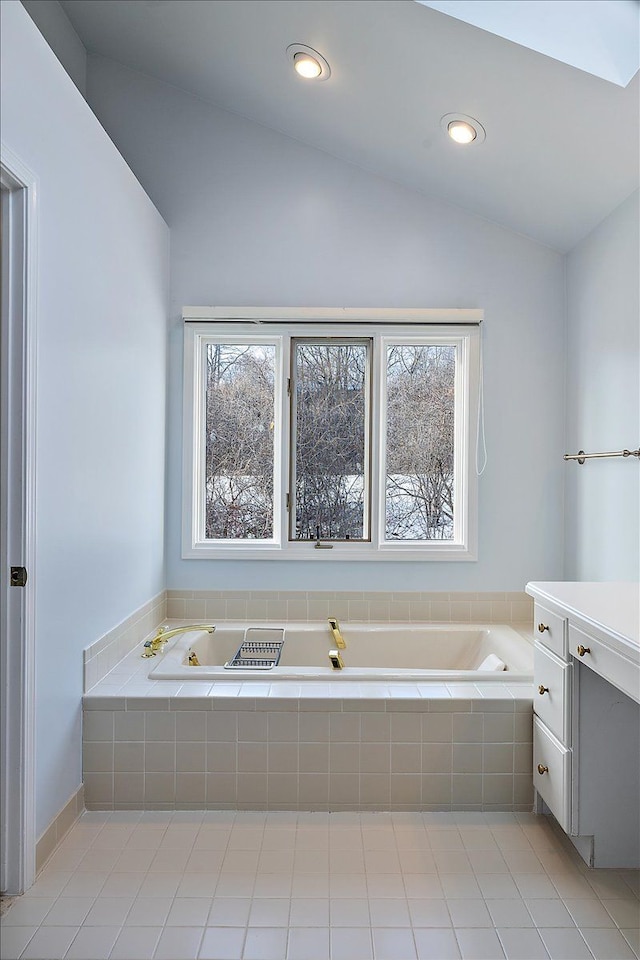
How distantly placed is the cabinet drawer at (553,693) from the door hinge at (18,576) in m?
1.61

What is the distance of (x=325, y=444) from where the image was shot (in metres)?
3.49

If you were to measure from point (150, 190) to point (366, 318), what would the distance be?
1287 mm

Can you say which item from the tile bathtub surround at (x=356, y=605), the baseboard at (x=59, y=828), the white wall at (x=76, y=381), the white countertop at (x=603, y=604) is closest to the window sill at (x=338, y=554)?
the tile bathtub surround at (x=356, y=605)

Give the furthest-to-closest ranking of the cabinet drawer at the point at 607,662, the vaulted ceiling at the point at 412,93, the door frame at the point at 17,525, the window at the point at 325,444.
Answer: the window at the point at 325,444
the vaulted ceiling at the point at 412,93
the door frame at the point at 17,525
the cabinet drawer at the point at 607,662

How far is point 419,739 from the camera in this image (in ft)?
7.72

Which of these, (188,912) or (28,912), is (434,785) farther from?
(28,912)

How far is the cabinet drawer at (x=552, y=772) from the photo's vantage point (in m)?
1.99

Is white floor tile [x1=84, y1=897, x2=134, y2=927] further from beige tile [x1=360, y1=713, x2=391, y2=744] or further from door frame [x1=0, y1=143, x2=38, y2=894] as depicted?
beige tile [x1=360, y1=713, x2=391, y2=744]

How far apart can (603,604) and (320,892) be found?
1.17 m

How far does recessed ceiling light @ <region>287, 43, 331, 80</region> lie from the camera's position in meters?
2.63

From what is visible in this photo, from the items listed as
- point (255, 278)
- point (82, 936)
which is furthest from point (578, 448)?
point (82, 936)

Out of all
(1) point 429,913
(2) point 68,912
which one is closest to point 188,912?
(2) point 68,912

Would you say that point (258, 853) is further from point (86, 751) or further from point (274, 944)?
point (86, 751)

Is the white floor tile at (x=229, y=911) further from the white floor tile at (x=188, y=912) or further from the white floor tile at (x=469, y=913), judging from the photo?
the white floor tile at (x=469, y=913)
